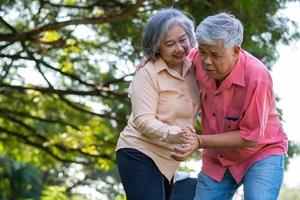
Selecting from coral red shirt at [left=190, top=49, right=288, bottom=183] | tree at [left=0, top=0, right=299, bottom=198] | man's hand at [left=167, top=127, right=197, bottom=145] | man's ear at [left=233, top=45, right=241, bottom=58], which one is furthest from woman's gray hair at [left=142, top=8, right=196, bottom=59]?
tree at [left=0, top=0, right=299, bottom=198]

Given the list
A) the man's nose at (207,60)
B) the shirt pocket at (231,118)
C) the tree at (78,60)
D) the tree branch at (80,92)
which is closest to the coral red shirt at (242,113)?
Answer: the shirt pocket at (231,118)

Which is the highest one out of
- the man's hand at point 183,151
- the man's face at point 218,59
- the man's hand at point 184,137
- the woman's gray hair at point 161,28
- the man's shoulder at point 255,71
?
the woman's gray hair at point 161,28

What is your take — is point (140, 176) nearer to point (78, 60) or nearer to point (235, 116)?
point (235, 116)

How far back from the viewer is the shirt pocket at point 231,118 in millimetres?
2873

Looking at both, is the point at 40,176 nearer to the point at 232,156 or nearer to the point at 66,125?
the point at 66,125

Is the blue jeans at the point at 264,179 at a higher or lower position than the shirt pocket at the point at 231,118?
lower

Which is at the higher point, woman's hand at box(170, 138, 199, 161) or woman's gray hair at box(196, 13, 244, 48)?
woman's gray hair at box(196, 13, 244, 48)

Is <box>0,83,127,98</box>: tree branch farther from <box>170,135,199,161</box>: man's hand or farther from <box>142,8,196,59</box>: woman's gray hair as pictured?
<box>170,135,199,161</box>: man's hand

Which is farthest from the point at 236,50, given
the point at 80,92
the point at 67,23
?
the point at 80,92

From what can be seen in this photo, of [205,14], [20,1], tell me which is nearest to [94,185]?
[20,1]

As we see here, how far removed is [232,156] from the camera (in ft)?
9.89

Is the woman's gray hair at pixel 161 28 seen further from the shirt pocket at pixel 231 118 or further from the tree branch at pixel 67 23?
the tree branch at pixel 67 23

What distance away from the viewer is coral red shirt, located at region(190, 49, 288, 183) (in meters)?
2.80

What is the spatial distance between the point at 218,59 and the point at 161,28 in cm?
28
